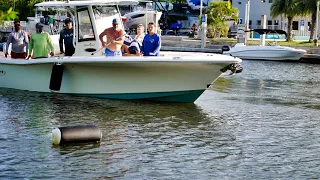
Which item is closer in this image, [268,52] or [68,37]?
[68,37]

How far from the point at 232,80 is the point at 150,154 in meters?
13.9

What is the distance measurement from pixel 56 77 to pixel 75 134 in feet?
17.8

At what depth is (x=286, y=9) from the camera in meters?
50.3

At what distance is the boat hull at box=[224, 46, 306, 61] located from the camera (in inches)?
1479

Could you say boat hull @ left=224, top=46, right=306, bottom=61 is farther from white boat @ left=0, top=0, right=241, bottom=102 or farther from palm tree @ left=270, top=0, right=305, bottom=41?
white boat @ left=0, top=0, right=241, bottom=102

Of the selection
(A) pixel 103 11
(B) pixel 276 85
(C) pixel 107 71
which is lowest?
(B) pixel 276 85

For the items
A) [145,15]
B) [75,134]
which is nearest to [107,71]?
[75,134]

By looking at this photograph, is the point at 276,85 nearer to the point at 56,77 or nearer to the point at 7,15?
the point at 56,77

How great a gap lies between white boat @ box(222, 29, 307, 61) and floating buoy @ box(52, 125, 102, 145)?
2640 centimetres

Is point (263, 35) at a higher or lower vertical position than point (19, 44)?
lower

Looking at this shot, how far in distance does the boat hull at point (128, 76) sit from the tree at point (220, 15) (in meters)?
35.8

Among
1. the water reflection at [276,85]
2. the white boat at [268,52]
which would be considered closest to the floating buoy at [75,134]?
the water reflection at [276,85]

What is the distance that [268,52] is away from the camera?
38156 millimetres

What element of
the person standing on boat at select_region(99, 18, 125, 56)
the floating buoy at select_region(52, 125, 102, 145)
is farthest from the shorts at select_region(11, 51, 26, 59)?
the floating buoy at select_region(52, 125, 102, 145)
